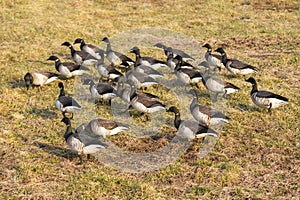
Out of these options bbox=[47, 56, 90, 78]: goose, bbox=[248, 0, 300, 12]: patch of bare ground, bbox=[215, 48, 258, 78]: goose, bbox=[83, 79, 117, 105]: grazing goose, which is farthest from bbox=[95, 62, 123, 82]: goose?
bbox=[248, 0, 300, 12]: patch of bare ground

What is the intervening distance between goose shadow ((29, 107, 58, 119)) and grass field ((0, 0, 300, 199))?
2.5 inches

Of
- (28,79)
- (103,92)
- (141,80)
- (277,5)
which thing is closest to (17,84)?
(28,79)

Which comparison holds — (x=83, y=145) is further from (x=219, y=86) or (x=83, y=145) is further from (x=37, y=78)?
(x=219, y=86)

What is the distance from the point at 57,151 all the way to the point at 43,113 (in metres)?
2.45

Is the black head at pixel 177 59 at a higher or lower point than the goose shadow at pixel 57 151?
higher

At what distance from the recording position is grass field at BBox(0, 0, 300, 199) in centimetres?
917

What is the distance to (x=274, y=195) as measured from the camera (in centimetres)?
909

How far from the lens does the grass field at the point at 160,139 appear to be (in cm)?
917

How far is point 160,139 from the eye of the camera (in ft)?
37.7

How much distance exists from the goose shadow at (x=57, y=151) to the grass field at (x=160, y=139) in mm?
27

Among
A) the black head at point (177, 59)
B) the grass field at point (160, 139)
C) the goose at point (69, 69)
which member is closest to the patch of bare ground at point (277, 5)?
the grass field at point (160, 139)

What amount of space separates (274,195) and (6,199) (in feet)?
19.6

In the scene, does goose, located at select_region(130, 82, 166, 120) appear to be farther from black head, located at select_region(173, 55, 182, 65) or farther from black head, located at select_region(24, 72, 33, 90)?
black head, located at select_region(24, 72, 33, 90)

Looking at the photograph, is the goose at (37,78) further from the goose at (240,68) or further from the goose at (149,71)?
the goose at (240,68)
